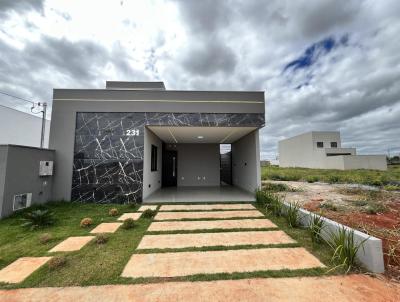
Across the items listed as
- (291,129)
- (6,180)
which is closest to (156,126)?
(6,180)

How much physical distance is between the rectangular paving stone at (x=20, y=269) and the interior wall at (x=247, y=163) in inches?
242

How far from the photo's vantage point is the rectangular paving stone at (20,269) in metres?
2.11

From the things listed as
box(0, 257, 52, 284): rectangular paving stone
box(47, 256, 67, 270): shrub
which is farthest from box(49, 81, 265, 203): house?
box(47, 256, 67, 270): shrub

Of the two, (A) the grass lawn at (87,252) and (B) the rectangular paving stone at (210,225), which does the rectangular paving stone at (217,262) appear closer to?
(A) the grass lawn at (87,252)

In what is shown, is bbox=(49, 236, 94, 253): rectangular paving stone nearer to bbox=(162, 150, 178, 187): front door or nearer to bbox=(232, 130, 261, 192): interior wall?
bbox=(232, 130, 261, 192): interior wall

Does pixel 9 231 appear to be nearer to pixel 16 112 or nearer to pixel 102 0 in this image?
pixel 102 0

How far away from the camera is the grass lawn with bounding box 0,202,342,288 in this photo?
210cm

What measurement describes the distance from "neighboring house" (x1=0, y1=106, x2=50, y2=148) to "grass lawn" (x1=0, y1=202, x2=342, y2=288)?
7252 mm

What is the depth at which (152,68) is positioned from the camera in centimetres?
900

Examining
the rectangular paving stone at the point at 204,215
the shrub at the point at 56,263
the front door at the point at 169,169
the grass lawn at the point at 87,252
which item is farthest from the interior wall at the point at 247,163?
the shrub at the point at 56,263

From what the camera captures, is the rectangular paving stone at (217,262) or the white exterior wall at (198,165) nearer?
the rectangular paving stone at (217,262)

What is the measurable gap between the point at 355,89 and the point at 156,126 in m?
21.3

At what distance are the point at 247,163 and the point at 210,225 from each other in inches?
183

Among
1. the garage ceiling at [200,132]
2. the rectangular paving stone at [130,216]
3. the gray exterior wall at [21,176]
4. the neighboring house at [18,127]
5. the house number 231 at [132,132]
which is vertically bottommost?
the rectangular paving stone at [130,216]
